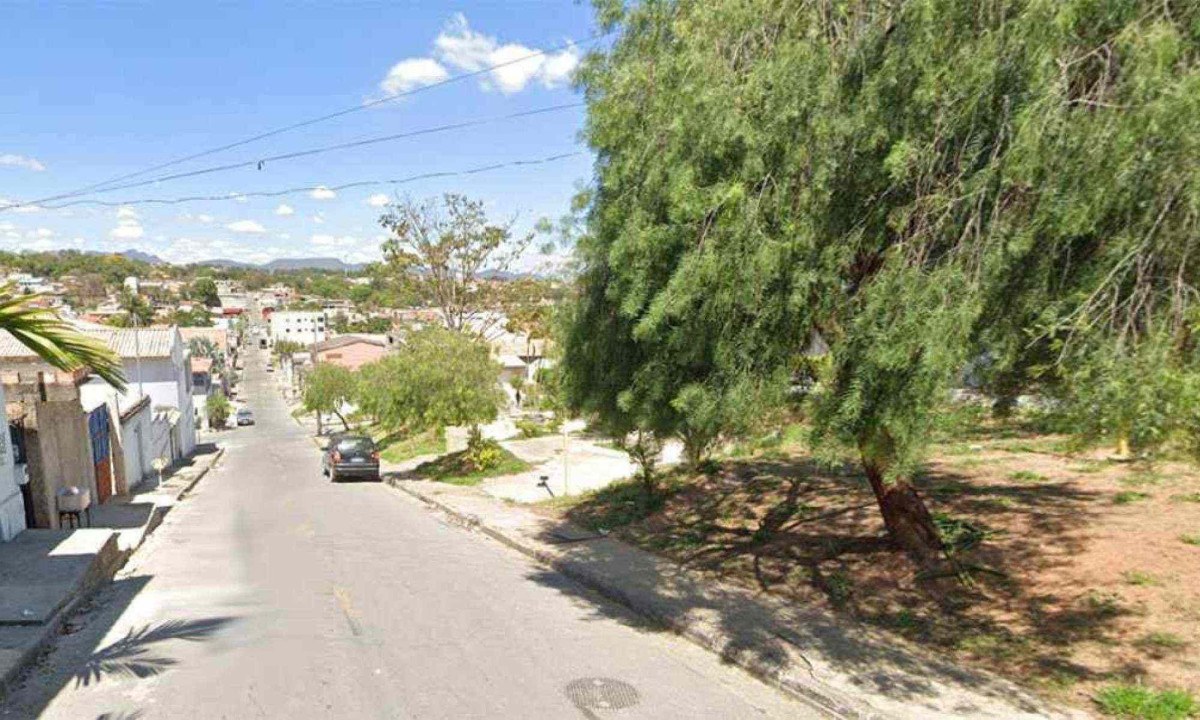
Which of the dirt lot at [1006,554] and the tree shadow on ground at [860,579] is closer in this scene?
the dirt lot at [1006,554]

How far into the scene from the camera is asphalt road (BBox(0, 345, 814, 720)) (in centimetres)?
644

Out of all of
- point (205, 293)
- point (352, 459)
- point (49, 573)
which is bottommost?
point (352, 459)

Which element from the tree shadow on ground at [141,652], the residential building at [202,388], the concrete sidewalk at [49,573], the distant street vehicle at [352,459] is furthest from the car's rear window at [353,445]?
the residential building at [202,388]

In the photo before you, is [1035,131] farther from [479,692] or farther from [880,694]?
[479,692]

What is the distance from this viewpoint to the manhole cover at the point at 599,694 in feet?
21.3

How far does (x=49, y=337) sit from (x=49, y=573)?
4794 mm

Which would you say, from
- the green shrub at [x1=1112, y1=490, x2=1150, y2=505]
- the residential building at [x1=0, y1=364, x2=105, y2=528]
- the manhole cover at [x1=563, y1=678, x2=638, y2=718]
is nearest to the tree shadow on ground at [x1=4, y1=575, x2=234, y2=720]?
the manhole cover at [x1=563, y1=678, x2=638, y2=718]

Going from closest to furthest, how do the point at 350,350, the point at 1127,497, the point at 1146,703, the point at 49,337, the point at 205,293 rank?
the point at 1146,703 → the point at 49,337 → the point at 1127,497 → the point at 350,350 → the point at 205,293

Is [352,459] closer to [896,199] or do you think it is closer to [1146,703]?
[896,199]

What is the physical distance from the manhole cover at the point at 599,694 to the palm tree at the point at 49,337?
5.47 metres

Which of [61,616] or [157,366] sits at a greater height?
[157,366]

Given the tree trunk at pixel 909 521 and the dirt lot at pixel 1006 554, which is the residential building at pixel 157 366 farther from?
the tree trunk at pixel 909 521

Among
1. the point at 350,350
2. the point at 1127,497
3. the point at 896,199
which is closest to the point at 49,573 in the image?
the point at 896,199

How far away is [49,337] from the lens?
7.14 m
